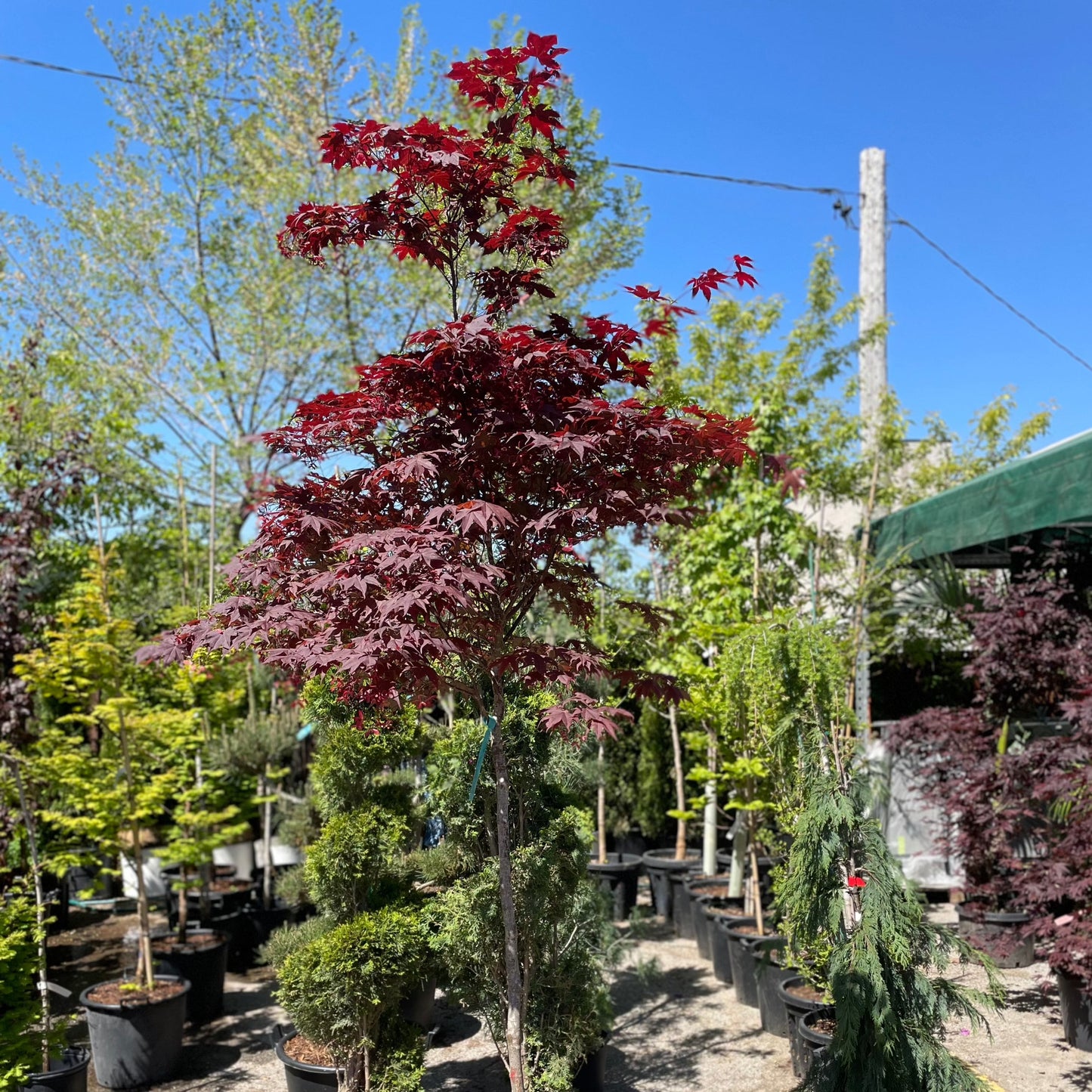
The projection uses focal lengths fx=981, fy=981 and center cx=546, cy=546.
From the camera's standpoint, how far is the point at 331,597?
10.0ft

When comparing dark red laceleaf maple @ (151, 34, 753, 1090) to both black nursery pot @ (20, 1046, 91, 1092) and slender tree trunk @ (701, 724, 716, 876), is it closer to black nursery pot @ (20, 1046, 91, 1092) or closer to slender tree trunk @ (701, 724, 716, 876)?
black nursery pot @ (20, 1046, 91, 1092)

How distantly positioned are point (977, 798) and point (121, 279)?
10541mm

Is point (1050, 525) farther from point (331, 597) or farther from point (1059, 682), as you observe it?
point (331, 597)

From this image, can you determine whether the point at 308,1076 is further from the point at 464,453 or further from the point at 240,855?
the point at 240,855

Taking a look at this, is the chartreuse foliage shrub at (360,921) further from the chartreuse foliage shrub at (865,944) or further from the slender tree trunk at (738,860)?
the slender tree trunk at (738,860)

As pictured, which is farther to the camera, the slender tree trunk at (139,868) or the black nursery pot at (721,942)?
the black nursery pot at (721,942)

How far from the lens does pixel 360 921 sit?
4.16 metres

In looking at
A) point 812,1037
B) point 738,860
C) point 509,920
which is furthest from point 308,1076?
point 738,860

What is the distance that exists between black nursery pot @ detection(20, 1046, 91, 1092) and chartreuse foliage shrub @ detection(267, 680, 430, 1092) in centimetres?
92

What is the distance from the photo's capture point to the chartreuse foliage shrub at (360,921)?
4035 mm

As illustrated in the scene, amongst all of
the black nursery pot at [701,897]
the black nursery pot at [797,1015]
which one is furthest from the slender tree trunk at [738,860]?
the black nursery pot at [797,1015]

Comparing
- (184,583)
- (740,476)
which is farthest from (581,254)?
(184,583)

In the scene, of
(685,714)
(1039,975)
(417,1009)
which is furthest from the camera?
(685,714)

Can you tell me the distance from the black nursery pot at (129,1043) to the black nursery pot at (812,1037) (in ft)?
10.5
